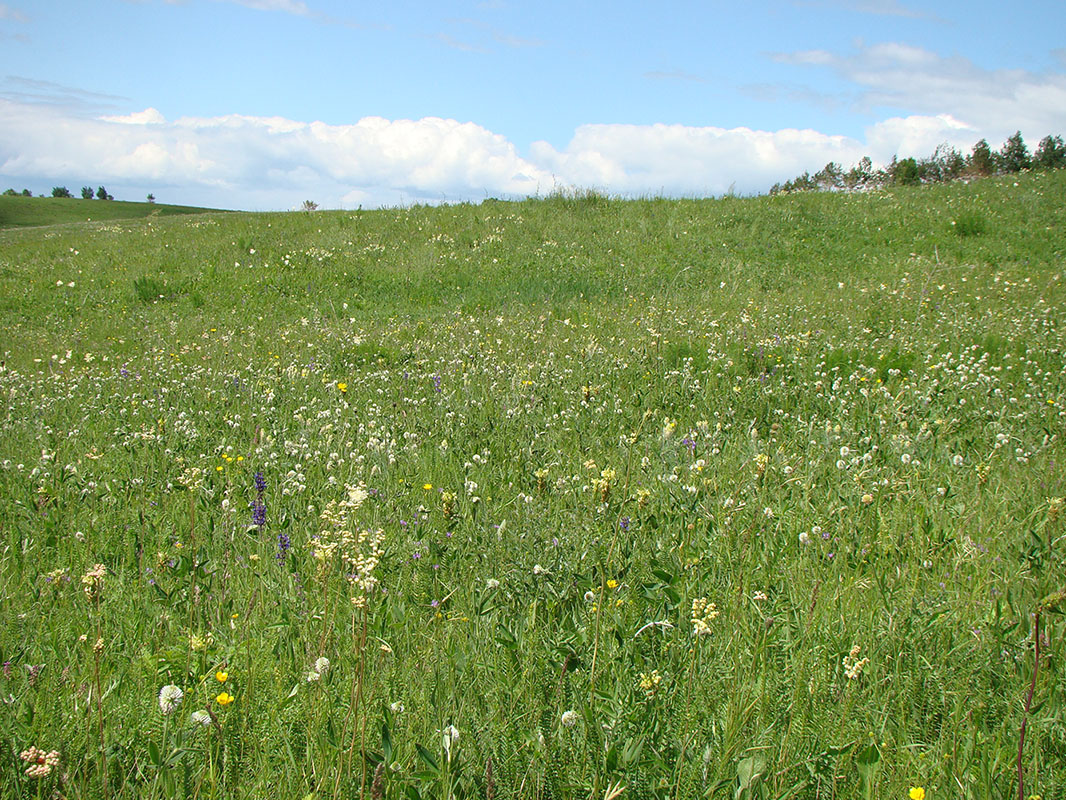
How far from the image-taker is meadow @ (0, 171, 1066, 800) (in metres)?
1.92

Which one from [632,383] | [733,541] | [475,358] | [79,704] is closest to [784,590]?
[733,541]

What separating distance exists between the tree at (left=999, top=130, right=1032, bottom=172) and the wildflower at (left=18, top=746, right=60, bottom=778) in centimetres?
4303

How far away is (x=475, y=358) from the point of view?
7.49 metres

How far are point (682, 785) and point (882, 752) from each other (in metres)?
0.70

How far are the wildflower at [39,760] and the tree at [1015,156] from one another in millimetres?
43032

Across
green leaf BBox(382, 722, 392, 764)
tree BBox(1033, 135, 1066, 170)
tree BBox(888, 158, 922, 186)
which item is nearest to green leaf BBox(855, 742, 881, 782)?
green leaf BBox(382, 722, 392, 764)

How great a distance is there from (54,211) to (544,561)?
71494 mm

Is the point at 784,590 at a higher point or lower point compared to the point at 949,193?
lower

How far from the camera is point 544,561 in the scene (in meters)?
3.04

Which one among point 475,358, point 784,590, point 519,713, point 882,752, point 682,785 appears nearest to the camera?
point 682,785

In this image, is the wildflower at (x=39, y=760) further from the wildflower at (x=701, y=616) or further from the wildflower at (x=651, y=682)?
the wildflower at (x=701, y=616)

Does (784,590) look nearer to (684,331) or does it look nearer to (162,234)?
(684,331)

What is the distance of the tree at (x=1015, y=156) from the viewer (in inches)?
1368

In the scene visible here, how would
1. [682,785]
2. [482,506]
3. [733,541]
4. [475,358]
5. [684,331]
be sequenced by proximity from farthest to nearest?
[684,331] → [475,358] → [482,506] → [733,541] → [682,785]
